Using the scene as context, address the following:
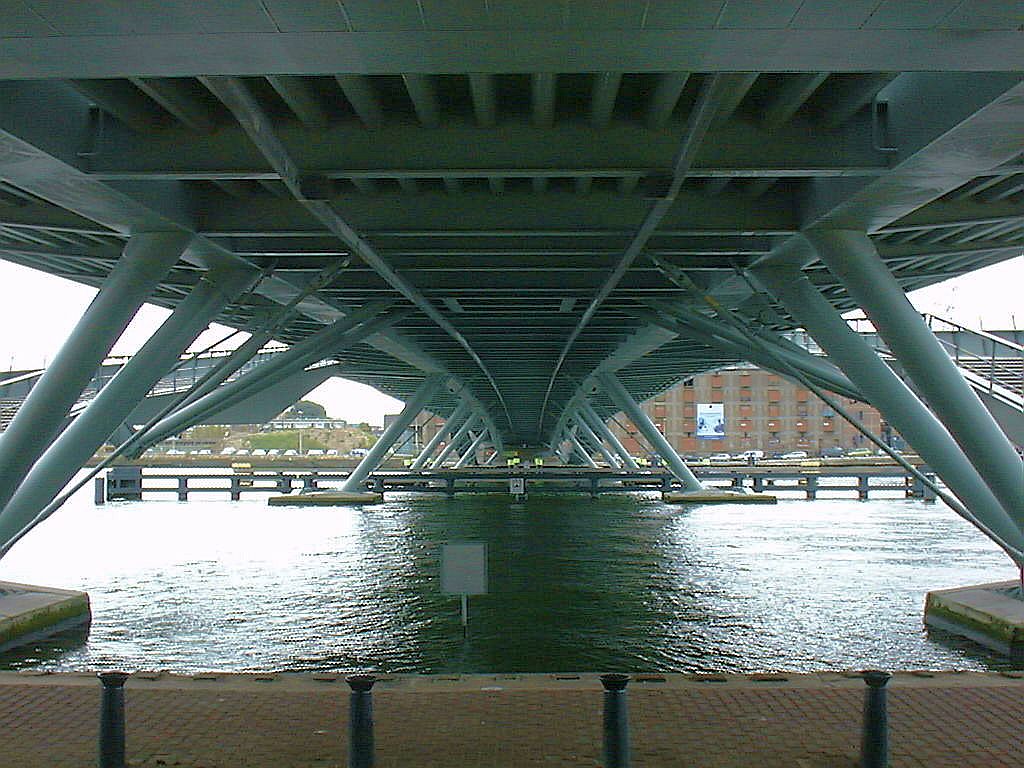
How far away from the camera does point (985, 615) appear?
16.0 metres

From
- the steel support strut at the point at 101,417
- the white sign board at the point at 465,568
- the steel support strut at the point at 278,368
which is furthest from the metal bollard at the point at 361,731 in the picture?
the steel support strut at the point at 278,368

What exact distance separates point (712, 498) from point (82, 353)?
1585 inches

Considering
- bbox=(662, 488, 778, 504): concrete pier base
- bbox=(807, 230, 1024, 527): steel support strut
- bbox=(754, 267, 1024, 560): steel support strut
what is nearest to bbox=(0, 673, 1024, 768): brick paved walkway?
bbox=(807, 230, 1024, 527): steel support strut

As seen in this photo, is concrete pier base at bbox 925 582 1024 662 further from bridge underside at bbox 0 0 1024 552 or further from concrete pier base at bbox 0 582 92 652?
concrete pier base at bbox 0 582 92 652

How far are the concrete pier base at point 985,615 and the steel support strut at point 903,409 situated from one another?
1.29m

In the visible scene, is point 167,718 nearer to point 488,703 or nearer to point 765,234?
point 488,703

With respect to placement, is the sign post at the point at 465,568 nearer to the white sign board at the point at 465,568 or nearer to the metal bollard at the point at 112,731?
the white sign board at the point at 465,568

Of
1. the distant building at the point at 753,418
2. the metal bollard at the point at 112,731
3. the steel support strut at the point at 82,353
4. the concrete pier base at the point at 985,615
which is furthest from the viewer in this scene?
the distant building at the point at 753,418

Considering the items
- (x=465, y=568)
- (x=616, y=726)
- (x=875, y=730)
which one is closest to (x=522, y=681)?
(x=616, y=726)

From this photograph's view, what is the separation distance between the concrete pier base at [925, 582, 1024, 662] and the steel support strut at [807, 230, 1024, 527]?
1854 millimetres

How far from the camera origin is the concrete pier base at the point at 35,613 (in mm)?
15859

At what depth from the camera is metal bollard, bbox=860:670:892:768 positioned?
27.5ft

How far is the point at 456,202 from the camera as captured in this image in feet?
54.5

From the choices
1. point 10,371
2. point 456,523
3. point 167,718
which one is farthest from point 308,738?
point 10,371
